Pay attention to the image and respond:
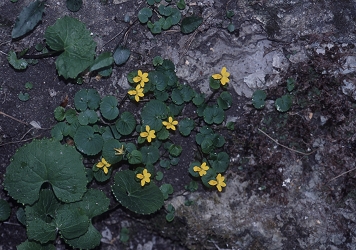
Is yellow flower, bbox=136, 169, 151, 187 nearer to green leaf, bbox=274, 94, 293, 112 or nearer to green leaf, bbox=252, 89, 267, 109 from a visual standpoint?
green leaf, bbox=252, 89, 267, 109

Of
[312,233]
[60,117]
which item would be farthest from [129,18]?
[312,233]

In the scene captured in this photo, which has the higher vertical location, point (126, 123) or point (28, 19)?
point (28, 19)

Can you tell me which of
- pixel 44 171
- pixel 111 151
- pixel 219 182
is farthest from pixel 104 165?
pixel 219 182

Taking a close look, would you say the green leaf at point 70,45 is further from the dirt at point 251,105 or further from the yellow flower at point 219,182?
the yellow flower at point 219,182

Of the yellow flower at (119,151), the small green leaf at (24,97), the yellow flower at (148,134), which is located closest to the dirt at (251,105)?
the small green leaf at (24,97)

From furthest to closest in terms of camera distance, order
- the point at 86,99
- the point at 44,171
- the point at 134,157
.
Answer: the point at 86,99
the point at 134,157
the point at 44,171

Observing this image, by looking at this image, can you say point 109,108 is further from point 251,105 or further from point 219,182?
point 251,105

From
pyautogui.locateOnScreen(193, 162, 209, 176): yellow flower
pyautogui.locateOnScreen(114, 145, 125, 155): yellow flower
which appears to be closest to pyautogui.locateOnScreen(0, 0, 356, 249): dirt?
pyautogui.locateOnScreen(193, 162, 209, 176): yellow flower
